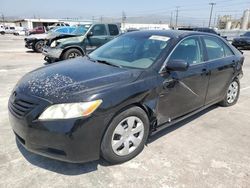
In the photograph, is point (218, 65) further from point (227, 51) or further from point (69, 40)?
point (69, 40)

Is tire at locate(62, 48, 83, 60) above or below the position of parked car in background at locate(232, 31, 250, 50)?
above

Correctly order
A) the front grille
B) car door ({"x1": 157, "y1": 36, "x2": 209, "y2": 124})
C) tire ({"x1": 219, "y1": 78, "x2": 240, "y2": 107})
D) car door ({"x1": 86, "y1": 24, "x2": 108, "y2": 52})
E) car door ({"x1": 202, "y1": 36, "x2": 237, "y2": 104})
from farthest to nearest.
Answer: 1. car door ({"x1": 86, "y1": 24, "x2": 108, "y2": 52})
2. tire ({"x1": 219, "y1": 78, "x2": 240, "y2": 107})
3. car door ({"x1": 202, "y1": 36, "x2": 237, "y2": 104})
4. car door ({"x1": 157, "y1": 36, "x2": 209, "y2": 124})
5. the front grille

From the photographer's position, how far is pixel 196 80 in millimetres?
3861

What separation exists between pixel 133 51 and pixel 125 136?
1.38 metres

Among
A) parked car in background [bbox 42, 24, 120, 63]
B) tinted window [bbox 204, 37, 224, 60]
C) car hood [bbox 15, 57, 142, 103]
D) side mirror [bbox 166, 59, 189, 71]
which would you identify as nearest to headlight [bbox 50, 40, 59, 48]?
parked car in background [bbox 42, 24, 120, 63]

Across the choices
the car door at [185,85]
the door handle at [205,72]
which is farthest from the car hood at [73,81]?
the door handle at [205,72]

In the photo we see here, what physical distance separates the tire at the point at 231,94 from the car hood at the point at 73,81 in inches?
107

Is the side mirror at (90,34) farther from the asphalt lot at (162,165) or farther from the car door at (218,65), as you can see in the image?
the asphalt lot at (162,165)

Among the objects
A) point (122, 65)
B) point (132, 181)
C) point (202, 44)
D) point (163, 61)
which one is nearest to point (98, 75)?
point (122, 65)

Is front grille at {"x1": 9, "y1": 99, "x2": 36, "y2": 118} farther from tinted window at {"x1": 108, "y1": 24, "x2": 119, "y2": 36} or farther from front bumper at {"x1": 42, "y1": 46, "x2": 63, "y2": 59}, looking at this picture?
tinted window at {"x1": 108, "y1": 24, "x2": 119, "y2": 36}

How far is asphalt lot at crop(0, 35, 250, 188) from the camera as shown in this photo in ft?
8.86

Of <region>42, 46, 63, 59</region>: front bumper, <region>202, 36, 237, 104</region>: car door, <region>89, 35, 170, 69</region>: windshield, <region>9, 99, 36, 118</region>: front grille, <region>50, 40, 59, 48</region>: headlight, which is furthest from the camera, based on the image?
<region>50, 40, 59, 48</region>: headlight

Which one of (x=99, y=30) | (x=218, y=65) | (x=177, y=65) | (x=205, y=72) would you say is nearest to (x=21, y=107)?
(x=177, y=65)

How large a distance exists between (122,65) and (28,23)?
74628 millimetres
